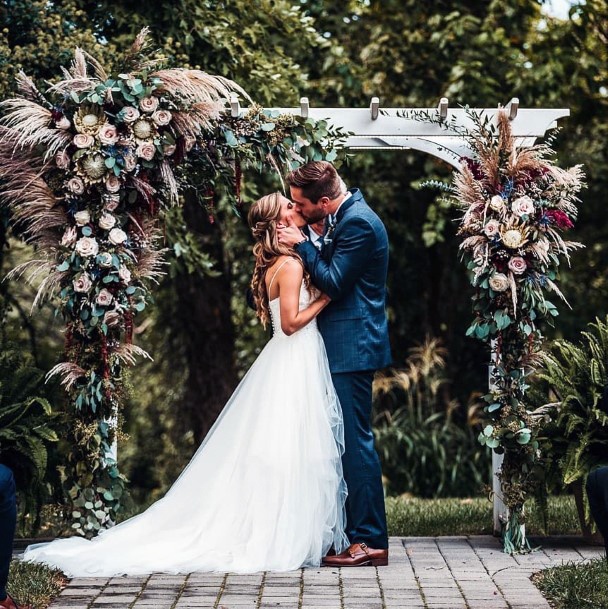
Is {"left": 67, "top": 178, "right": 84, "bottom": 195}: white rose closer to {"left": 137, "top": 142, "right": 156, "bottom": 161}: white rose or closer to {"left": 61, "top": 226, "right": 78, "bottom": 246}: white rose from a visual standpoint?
{"left": 61, "top": 226, "right": 78, "bottom": 246}: white rose

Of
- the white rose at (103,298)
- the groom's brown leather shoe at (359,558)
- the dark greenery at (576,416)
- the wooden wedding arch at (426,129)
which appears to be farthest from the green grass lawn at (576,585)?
the white rose at (103,298)

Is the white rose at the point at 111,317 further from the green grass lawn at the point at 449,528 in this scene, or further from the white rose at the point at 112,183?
the green grass lawn at the point at 449,528

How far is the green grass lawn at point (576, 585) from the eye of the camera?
4386 millimetres

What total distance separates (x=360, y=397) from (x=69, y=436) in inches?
67.4

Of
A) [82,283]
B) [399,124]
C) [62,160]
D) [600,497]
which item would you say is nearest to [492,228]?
[399,124]

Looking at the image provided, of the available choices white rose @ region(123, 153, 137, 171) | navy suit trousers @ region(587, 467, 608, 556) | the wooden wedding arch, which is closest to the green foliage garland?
the wooden wedding arch

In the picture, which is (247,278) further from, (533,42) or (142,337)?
(533,42)

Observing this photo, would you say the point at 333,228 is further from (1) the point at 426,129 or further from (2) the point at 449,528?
A: (2) the point at 449,528

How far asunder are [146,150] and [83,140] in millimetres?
340

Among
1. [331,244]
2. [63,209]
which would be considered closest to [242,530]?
[331,244]

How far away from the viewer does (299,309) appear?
5.49 metres

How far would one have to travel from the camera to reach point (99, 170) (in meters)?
5.43

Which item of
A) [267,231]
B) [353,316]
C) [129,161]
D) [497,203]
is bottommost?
[353,316]

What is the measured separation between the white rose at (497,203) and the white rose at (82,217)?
88.5 inches
